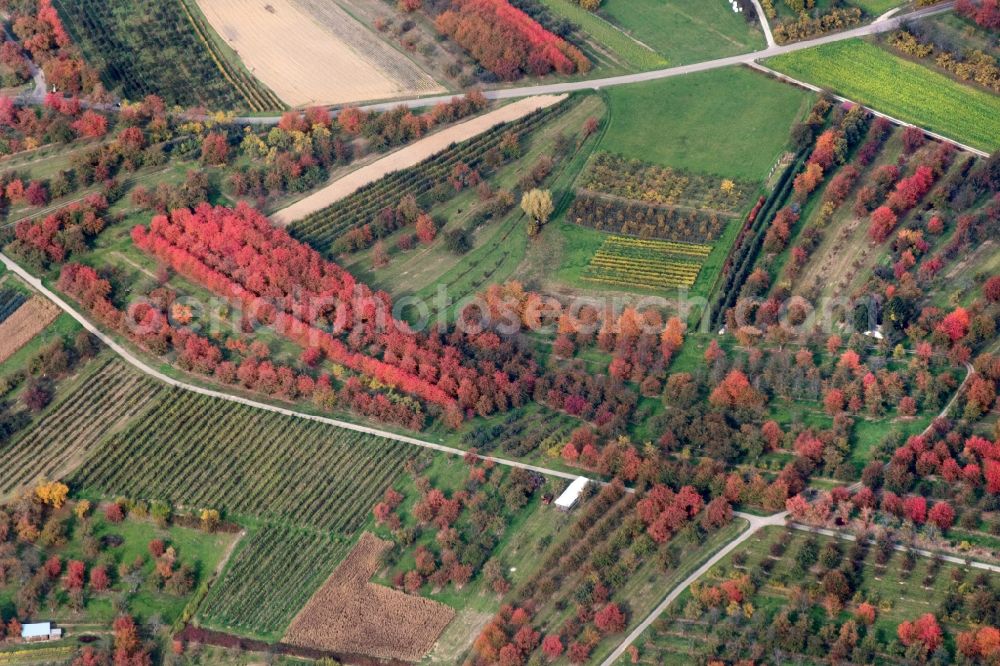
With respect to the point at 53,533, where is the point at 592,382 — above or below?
above

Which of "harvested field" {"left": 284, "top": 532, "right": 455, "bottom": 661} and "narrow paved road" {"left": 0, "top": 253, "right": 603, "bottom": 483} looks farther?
"narrow paved road" {"left": 0, "top": 253, "right": 603, "bottom": 483}

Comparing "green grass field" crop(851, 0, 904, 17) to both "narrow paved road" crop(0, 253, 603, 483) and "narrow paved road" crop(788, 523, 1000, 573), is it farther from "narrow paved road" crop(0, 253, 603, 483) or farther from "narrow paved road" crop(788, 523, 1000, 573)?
"narrow paved road" crop(0, 253, 603, 483)

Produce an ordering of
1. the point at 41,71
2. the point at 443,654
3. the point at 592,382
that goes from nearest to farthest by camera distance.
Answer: the point at 443,654 < the point at 592,382 < the point at 41,71

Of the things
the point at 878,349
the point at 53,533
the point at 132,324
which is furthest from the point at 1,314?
the point at 878,349

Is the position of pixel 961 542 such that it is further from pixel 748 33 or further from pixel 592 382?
pixel 748 33

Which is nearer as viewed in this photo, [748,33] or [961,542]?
[961,542]

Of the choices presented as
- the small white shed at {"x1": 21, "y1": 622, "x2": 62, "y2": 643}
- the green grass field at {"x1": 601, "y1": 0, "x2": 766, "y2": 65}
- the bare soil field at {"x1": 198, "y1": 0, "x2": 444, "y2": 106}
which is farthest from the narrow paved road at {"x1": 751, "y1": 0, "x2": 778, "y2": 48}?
the small white shed at {"x1": 21, "y1": 622, "x2": 62, "y2": 643}

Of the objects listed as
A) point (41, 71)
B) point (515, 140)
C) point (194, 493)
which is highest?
point (515, 140)

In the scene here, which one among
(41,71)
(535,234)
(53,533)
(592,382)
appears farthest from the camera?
(41,71)
